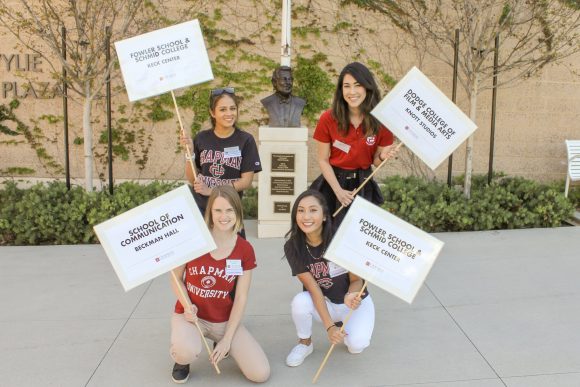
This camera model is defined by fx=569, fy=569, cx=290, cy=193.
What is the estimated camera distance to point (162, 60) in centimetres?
354

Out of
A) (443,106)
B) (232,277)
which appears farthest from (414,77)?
(232,277)

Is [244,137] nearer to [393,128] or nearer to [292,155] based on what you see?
[393,128]

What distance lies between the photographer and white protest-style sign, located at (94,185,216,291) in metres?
2.91

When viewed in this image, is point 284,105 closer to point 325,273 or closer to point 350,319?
point 325,273

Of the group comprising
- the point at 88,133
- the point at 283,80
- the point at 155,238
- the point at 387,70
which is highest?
the point at 387,70

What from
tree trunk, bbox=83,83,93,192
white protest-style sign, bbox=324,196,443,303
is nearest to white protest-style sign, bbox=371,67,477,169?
white protest-style sign, bbox=324,196,443,303

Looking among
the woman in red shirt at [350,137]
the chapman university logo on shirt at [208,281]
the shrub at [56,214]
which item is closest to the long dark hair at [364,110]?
the woman in red shirt at [350,137]

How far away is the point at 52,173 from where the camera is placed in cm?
815

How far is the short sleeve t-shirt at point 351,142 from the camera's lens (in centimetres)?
358

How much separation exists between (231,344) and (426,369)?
1106 mm

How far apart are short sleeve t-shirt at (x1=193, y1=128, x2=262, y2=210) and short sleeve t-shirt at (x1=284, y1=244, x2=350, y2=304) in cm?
70

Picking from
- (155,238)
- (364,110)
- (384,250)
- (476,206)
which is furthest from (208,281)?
(476,206)

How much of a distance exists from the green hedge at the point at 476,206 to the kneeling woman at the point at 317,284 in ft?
9.20

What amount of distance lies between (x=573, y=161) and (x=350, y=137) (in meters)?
4.99
